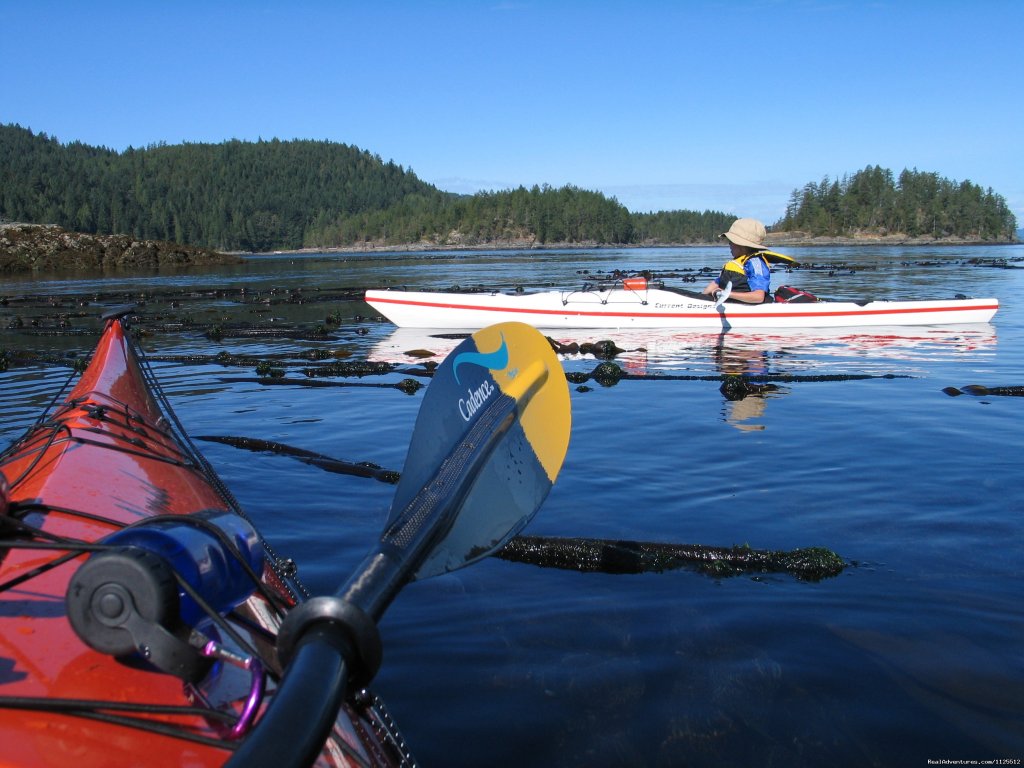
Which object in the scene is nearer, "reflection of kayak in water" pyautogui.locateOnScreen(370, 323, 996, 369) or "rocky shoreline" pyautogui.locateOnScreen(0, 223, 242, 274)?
"reflection of kayak in water" pyautogui.locateOnScreen(370, 323, 996, 369)

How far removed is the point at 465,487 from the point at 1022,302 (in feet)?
86.8

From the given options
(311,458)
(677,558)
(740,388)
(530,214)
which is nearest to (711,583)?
(677,558)

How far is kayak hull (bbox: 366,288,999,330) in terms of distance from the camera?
16.5 meters

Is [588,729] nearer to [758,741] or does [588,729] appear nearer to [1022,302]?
[758,741]

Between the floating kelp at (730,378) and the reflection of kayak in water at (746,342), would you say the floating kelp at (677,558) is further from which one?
the reflection of kayak in water at (746,342)

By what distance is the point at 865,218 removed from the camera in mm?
150875

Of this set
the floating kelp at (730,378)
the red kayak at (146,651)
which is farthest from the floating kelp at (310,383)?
the red kayak at (146,651)

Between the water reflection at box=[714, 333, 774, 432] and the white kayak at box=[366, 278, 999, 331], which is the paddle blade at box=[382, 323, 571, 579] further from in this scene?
the white kayak at box=[366, 278, 999, 331]

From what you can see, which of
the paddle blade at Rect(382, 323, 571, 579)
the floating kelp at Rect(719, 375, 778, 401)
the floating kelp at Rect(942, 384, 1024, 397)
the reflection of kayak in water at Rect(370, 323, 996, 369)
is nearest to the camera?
the paddle blade at Rect(382, 323, 571, 579)

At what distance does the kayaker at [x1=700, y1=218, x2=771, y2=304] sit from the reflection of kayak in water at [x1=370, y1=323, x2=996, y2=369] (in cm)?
82

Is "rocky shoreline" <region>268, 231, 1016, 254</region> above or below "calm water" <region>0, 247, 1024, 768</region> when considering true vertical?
above

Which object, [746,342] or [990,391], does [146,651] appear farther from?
[746,342]

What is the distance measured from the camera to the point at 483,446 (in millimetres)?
3859

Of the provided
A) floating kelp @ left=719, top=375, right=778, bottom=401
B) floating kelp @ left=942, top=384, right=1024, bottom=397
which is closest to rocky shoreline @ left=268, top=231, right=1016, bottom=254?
floating kelp @ left=942, top=384, right=1024, bottom=397
